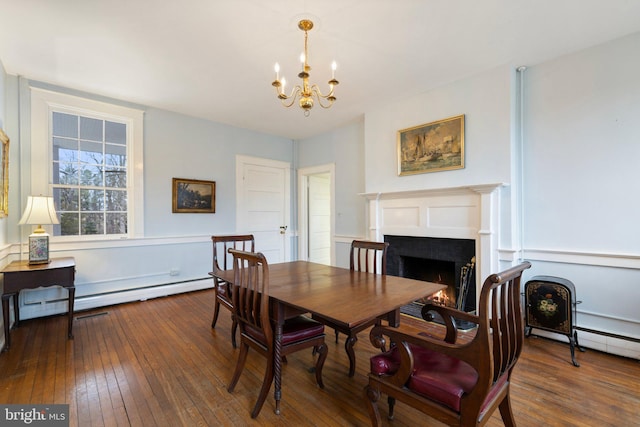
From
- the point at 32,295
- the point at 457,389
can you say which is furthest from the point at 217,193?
the point at 457,389

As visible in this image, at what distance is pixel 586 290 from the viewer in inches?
107

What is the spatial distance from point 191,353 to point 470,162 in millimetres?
3403

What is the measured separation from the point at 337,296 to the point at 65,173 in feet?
12.7

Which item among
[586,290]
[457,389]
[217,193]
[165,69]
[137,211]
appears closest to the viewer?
[457,389]

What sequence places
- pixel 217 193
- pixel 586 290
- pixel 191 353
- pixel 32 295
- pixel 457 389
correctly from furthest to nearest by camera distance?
pixel 217 193 < pixel 32 295 < pixel 586 290 < pixel 191 353 < pixel 457 389

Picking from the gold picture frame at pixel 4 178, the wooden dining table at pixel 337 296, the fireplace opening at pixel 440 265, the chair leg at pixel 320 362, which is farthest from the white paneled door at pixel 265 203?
the chair leg at pixel 320 362

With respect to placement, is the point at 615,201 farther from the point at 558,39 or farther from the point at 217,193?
the point at 217,193

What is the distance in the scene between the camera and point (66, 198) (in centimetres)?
358

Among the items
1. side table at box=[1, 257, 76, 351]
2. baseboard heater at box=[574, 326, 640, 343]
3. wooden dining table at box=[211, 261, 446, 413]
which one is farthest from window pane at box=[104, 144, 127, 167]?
baseboard heater at box=[574, 326, 640, 343]

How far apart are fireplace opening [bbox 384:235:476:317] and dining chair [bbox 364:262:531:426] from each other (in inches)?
75.3

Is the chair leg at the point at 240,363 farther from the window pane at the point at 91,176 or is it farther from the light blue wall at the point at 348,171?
the window pane at the point at 91,176

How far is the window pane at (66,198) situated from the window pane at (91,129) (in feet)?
2.32

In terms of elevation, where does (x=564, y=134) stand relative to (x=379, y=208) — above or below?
above

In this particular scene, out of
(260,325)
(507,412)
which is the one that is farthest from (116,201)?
(507,412)
